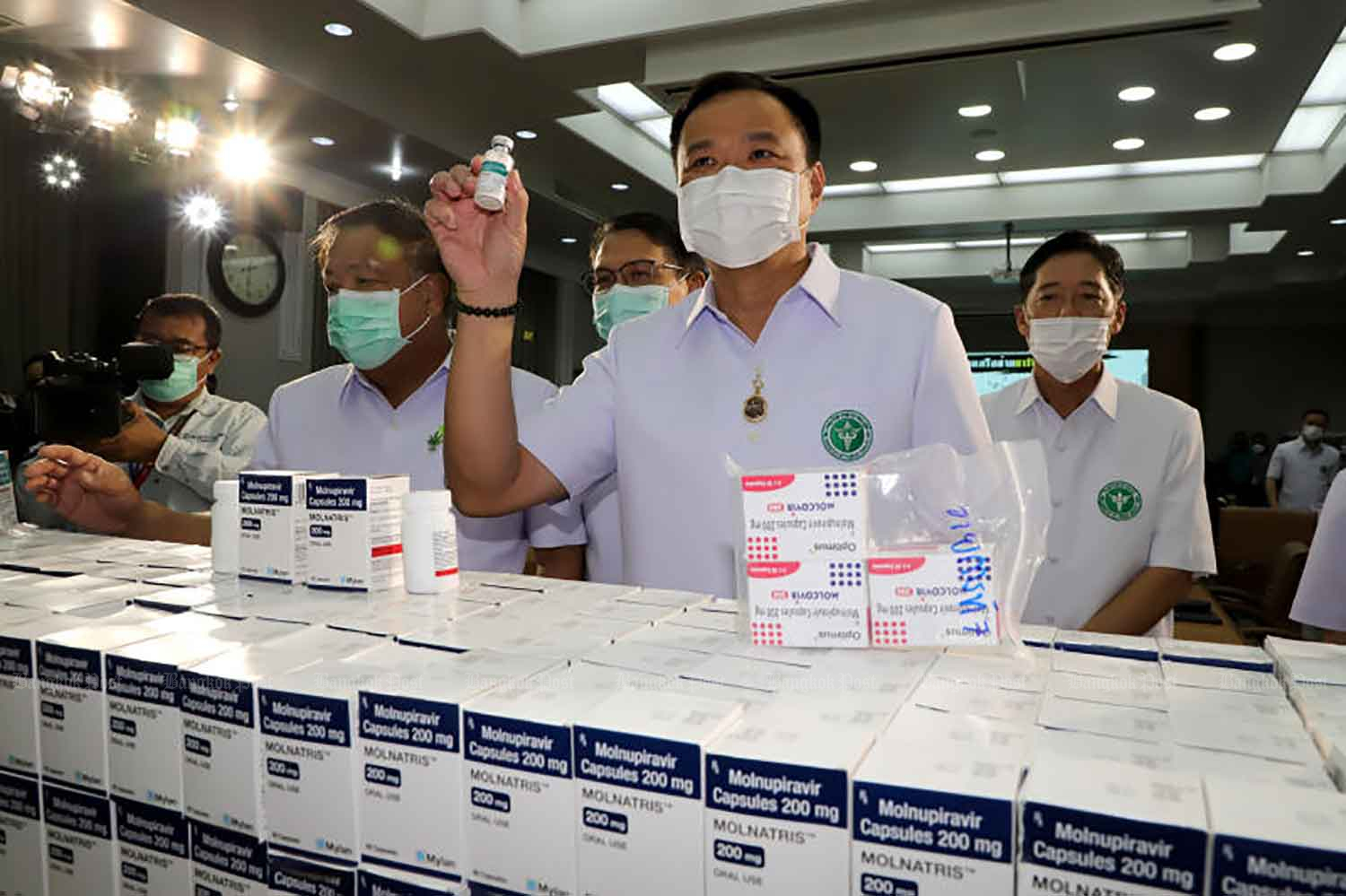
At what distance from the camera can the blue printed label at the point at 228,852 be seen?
0.66 m

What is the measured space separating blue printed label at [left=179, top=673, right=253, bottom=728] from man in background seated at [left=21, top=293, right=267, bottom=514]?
1.54 m

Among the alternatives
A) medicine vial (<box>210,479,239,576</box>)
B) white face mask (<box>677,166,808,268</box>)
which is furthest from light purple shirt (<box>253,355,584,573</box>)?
medicine vial (<box>210,479,239,576</box>)

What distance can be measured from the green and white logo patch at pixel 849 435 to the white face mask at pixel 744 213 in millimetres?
302

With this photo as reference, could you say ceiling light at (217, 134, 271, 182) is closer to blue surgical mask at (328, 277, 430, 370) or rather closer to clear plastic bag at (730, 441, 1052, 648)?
blue surgical mask at (328, 277, 430, 370)

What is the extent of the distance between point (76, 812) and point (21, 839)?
74 mm

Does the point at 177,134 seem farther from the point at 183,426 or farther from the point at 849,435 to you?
the point at 849,435

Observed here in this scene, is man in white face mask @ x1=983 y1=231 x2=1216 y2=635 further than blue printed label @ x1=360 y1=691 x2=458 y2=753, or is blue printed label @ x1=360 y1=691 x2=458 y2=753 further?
man in white face mask @ x1=983 y1=231 x2=1216 y2=635

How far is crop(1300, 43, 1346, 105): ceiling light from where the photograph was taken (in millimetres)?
5152

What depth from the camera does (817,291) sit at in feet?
4.46

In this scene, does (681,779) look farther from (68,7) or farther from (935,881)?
(68,7)

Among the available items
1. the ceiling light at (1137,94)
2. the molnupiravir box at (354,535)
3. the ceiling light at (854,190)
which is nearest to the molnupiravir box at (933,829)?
the molnupiravir box at (354,535)

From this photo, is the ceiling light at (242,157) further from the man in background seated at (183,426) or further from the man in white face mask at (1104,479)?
the man in white face mask at (1104,479)

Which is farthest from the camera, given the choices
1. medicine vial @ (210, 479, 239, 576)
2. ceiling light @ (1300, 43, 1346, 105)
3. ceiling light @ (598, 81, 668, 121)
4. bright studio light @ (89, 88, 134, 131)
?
ceiling light @ (598, 81, 668, 121)

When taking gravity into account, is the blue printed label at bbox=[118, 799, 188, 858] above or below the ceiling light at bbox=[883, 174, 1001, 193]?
below
